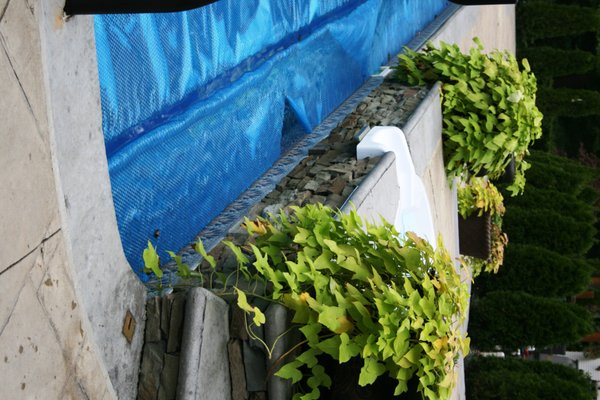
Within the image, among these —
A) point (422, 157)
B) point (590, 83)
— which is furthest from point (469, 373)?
point (590, 83)

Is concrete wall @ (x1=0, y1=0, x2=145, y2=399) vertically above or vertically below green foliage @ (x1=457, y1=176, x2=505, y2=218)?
above

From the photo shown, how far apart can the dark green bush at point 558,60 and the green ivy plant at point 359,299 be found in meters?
12.2

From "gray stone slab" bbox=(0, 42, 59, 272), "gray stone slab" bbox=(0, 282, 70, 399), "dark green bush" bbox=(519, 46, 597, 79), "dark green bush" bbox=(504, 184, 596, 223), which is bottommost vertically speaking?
"dark green bush" bbox=(504, 184, 596, 223)

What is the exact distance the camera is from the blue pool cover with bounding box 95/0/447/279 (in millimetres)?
2887

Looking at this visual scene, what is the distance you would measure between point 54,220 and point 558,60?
1341cm

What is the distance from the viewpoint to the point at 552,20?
46.9 ft

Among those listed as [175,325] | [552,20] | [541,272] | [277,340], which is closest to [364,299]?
[277,340]

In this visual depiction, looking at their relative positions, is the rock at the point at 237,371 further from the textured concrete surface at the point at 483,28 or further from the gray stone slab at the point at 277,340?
the textured concrete surface at the point at 483,28

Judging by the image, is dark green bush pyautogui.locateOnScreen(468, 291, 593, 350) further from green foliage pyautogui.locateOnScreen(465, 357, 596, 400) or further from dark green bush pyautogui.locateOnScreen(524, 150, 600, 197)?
dark green bush pyautogui.locateOnScreen(524, 150, 600, 197)

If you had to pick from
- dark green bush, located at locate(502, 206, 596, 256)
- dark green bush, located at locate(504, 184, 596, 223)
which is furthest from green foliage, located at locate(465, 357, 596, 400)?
dark green bush, located at locate(504, 184, 596, 223)

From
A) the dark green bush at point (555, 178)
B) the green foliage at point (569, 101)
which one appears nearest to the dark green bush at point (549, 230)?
the dark green bush at point (555, 178)

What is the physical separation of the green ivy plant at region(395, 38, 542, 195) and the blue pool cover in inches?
23.1

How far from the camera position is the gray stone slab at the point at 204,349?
219cm

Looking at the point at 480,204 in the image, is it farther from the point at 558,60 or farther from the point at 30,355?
the point at 558,60
